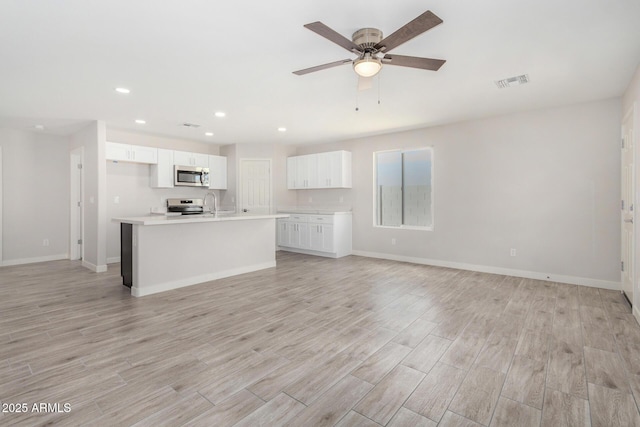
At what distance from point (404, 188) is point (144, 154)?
5.09m

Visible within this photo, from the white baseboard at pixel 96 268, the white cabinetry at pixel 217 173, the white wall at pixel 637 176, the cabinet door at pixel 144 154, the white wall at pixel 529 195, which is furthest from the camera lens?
the white cabinetry at pixel 217 173

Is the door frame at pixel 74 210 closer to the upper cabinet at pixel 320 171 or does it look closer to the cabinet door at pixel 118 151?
the cabinet door at pixel 118 151

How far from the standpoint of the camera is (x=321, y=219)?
21.4 feet

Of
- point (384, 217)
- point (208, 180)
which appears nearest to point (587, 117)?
point (384, 217)

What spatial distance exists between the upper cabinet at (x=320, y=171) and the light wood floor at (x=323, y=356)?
309cm

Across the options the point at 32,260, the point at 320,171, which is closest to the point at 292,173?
the point at 320,171

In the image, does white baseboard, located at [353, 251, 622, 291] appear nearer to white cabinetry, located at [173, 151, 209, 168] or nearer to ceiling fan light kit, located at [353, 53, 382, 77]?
ceiling fan light kit, located at [353, 53, 382, 77]

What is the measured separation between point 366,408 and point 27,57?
402cm

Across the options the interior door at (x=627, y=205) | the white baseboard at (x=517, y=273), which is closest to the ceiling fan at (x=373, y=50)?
the interior door at (x=627, y=205)

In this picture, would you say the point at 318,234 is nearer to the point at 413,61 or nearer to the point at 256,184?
the point at 256,184

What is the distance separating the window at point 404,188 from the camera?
582 cm

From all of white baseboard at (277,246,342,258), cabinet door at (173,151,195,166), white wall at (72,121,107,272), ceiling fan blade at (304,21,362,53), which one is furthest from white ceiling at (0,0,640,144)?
white baseboard at (277,246,342,258)

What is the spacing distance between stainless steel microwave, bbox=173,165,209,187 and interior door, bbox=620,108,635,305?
6.85 meters

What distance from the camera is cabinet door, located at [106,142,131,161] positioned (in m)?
5.66
